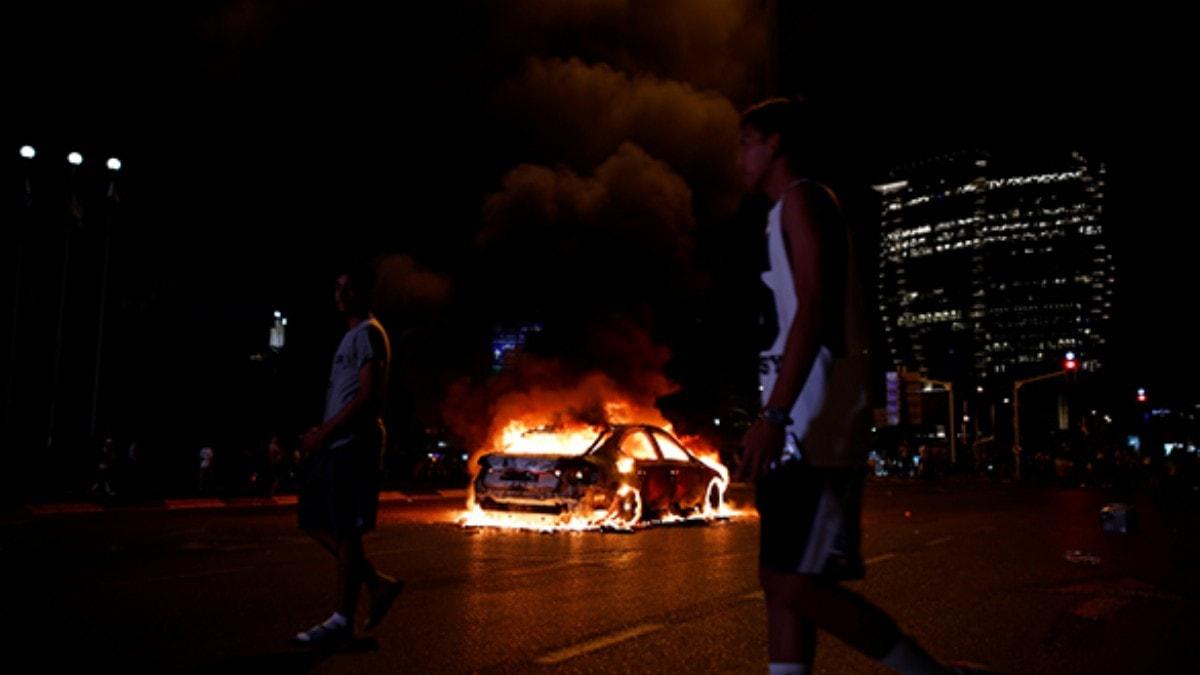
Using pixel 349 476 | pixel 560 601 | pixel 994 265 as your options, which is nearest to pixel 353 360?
pixel 349 476

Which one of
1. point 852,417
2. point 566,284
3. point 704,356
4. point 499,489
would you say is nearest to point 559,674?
point 852,417

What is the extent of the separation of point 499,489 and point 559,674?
28.9 feet

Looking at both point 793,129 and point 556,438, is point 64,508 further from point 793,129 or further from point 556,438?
point 793,129

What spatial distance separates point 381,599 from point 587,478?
7.70 m

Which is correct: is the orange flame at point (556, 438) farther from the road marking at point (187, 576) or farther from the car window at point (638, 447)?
the road marking at point (187, 576)

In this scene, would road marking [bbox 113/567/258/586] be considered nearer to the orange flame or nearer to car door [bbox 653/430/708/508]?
the orange flame

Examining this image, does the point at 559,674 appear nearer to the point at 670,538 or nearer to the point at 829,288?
the point at 829,288

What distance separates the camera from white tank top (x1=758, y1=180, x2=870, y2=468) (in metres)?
3.03

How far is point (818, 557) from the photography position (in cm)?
296

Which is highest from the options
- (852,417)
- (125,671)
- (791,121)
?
(791,121)

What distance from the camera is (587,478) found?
13148 millimetres

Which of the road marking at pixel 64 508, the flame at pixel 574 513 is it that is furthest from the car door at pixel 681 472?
the road marking at pixel 64 508

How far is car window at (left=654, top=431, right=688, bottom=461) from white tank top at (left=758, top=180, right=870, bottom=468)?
11.9 metres

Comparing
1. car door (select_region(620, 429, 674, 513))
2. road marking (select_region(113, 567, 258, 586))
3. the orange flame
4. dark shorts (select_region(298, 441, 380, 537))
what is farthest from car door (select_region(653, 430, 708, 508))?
dark shorts (select_region(298, 441, 380, 537))
